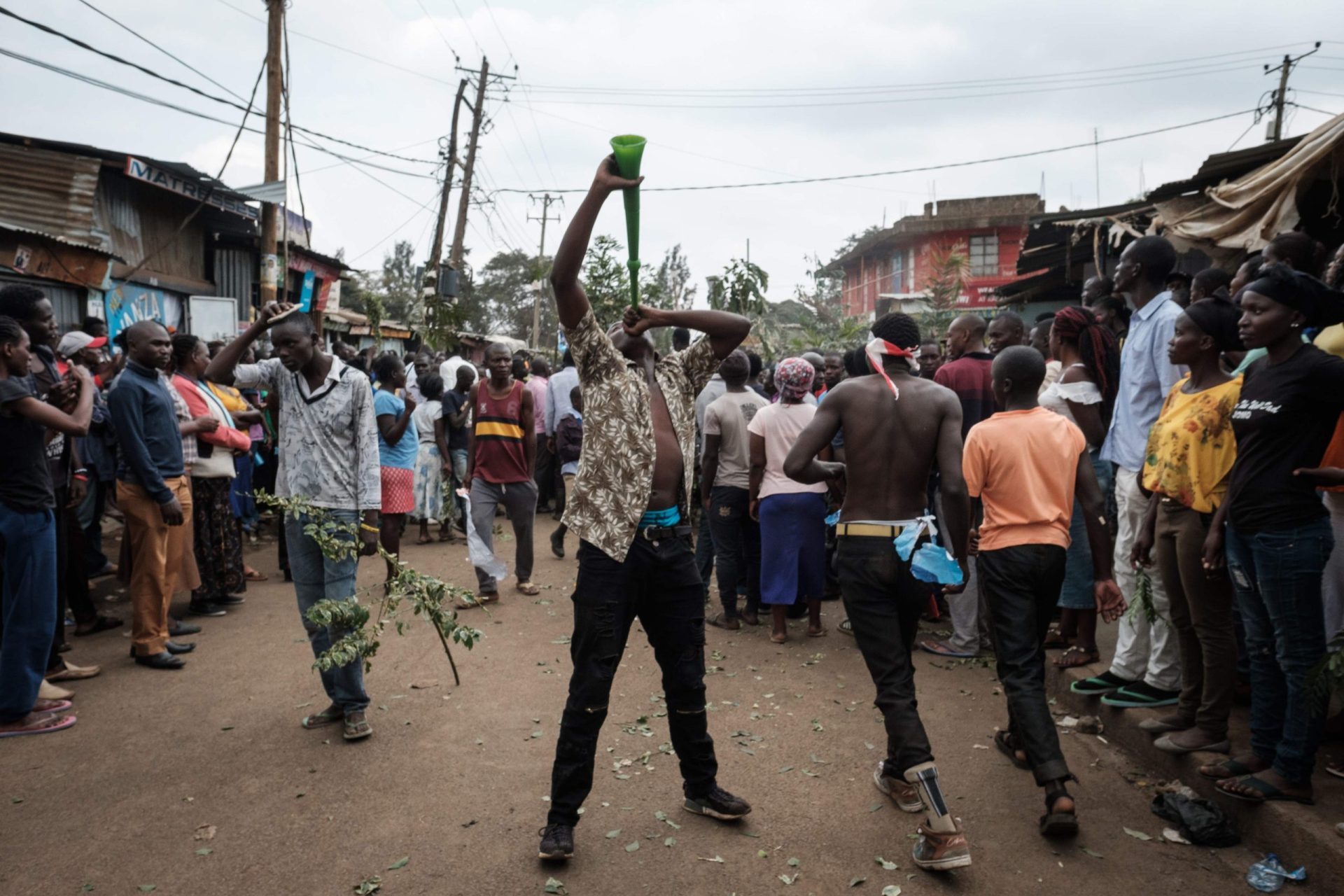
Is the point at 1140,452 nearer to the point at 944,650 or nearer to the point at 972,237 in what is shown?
the point at 944,650

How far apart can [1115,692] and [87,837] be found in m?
4.83

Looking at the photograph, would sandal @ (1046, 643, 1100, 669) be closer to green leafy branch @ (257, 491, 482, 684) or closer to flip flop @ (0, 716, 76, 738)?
green leafy branch @ (257, 491, 482, 684)

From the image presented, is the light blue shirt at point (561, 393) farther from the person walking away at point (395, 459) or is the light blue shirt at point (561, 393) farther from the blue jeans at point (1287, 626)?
the blue jeans at point (1287, 626)

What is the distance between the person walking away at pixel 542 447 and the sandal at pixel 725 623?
4.61m

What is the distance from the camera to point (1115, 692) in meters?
4.85

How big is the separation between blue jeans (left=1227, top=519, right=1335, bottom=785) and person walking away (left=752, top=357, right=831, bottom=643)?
126 inches

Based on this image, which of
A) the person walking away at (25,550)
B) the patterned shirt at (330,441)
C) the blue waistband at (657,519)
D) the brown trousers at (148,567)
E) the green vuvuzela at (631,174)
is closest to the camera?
the green vuvuzela at (631,174)

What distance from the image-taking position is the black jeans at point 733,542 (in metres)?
7.09

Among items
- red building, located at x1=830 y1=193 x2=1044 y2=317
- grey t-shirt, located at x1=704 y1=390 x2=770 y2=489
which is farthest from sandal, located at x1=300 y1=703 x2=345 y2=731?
red building, located at x1=830 y1=193 x2=1044 y2=317

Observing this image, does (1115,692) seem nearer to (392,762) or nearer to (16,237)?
(392,762)

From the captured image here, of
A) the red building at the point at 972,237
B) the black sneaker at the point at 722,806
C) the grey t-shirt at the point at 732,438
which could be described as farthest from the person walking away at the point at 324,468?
the red building at the point at 972,237

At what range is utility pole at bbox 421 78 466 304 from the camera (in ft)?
70.2

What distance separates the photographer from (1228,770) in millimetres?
3760

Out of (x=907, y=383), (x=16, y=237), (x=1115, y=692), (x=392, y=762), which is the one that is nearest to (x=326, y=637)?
(x=392, y=762)
